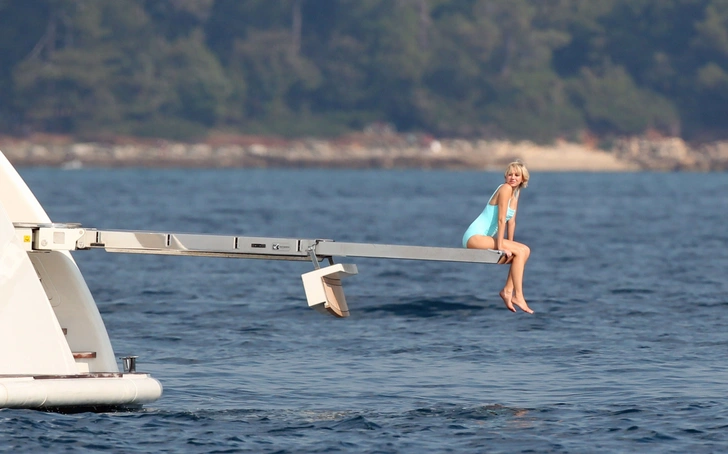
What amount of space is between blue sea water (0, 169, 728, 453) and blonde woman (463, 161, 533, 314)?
139 centimetres

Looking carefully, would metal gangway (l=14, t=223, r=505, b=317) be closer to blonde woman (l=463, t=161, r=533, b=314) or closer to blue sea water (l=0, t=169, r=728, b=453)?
blonde woman (l=463, t=161, r=533, b=314)

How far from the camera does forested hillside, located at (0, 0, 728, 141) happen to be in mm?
141875

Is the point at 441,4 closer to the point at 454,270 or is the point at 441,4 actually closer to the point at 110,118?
the point at 110,118

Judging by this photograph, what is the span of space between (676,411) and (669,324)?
7642mm

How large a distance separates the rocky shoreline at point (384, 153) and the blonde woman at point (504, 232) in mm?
125749

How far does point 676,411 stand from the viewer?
14516 mm

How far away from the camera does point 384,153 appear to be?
141875mm

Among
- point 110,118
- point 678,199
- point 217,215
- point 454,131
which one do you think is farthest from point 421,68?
point 217,215

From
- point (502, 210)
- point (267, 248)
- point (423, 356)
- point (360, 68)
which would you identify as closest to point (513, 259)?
point (502, 210)

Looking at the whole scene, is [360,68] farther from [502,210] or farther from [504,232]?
[502,210]

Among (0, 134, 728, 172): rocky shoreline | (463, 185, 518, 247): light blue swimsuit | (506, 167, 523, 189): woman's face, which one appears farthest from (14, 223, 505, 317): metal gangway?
(0, 134, 728, 172): rocky shoreline

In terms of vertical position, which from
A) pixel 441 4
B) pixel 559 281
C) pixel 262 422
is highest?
pixel 441 4

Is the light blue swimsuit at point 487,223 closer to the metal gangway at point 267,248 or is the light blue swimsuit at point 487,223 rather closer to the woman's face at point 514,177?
the woman's face at point 514,177

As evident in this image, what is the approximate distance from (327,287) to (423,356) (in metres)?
5.30
